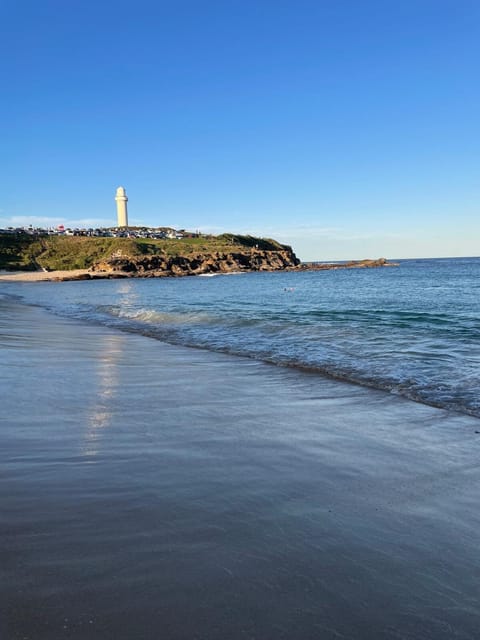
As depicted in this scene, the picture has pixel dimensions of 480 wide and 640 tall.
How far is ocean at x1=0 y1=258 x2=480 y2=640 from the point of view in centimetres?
216

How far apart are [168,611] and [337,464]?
2.51m

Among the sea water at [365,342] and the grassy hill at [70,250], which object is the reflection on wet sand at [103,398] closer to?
the sea water at [365,342]

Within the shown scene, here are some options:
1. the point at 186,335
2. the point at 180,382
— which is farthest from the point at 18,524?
the point at 186,335

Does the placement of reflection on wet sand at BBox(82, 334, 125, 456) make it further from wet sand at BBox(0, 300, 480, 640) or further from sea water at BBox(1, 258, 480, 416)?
sea water at BBox(1, 258, 480, 416)

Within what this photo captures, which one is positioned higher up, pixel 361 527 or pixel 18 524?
pixel 18 524

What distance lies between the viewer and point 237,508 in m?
3.30

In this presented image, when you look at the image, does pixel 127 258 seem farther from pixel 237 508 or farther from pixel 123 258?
pixel 237 508

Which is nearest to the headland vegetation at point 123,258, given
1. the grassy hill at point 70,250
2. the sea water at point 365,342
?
the grassy hill at point 70,250

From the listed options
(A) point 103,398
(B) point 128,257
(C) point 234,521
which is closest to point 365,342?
(A) point 103,398

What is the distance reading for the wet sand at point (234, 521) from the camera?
2.14 meters

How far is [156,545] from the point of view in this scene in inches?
107

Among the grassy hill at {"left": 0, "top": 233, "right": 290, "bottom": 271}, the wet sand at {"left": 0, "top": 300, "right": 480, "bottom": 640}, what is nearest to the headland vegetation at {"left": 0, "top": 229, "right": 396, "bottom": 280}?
the grassy hill at {"left": 0, "top": 233, "right": 290, "bottom": 271}

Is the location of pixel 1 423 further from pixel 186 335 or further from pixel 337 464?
pixel 186 335

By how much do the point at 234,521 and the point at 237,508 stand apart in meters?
0.21
